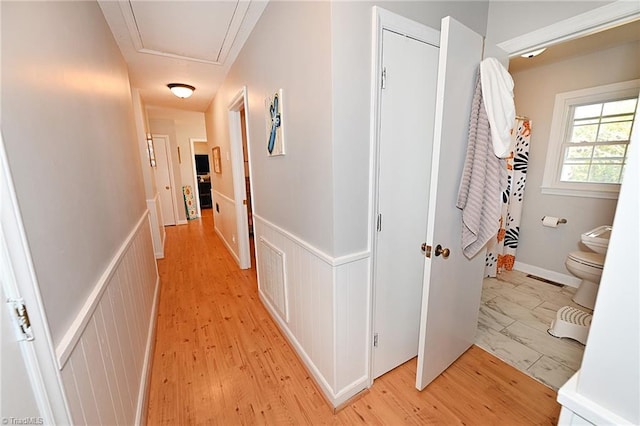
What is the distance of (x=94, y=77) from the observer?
1.43m

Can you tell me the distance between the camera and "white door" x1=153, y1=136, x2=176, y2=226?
5.76 metres

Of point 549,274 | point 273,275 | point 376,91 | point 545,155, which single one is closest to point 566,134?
point 545,155

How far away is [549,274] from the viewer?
9.79 ft

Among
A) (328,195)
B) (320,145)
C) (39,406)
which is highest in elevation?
(320,145)

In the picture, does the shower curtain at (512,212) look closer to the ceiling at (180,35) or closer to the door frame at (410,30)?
the door frame at (410,30)

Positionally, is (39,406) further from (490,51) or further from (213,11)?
(490,51)

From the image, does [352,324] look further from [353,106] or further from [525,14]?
[525,14]

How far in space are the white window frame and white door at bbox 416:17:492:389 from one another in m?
2.02

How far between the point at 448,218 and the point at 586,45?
2627 mm

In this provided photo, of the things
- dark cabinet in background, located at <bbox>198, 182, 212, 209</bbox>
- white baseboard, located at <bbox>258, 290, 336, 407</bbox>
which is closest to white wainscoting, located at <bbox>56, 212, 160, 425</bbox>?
white baseboard, located at <bbox>258, 290, 336, 407</bbox>

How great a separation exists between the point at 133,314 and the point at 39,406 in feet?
3.42

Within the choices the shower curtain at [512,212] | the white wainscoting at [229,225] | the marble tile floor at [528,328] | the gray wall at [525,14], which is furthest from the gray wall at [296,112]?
the shower curtain at [512,212]

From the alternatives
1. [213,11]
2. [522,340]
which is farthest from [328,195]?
[522,340]

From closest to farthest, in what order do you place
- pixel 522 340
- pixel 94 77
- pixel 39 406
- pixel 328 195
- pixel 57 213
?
pixel 39 406 → pixel 57 213 → pixel 328 195 → pixel 94 77 → pixel 522 340
